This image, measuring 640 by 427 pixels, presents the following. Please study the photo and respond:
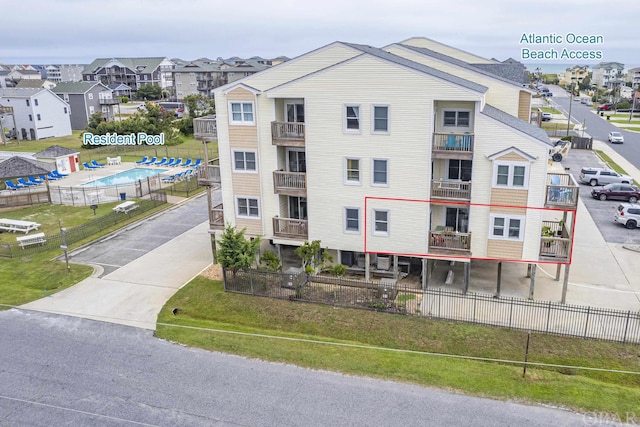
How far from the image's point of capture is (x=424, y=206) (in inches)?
945

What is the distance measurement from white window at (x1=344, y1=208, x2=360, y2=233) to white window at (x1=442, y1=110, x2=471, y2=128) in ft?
20.4

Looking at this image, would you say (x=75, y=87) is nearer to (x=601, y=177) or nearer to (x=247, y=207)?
(x=247, y=207)

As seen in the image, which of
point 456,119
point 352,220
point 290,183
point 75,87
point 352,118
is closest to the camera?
point 352,118

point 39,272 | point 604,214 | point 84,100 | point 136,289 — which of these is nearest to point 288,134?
point 136,289

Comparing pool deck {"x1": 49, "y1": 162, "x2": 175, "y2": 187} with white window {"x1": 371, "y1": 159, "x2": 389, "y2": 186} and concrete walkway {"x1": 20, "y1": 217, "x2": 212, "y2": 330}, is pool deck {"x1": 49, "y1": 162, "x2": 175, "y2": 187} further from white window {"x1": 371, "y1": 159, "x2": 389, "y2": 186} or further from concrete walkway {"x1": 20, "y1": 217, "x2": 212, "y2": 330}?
white window {"x1": 371, "y1": 159, "x2": 389, "y2": 186}

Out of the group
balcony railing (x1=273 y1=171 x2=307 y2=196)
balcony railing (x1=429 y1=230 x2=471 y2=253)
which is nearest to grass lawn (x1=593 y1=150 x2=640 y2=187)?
balcony railing (x1=429 y1=230 x2=471 y2=253)

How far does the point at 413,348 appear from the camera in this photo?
65.5ft

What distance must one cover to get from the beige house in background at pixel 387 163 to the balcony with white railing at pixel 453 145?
2.0 inches

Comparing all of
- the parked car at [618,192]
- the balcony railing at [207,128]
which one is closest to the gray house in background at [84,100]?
the balcony railing at [207,128]

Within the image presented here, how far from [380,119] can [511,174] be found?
6472mm

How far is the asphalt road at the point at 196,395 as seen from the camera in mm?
15859

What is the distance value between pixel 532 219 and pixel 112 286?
21.2m

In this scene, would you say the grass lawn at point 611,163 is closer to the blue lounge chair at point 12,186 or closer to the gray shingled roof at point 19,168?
the gray shingled roof at point 19,168

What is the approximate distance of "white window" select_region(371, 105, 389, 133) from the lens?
23.4m
